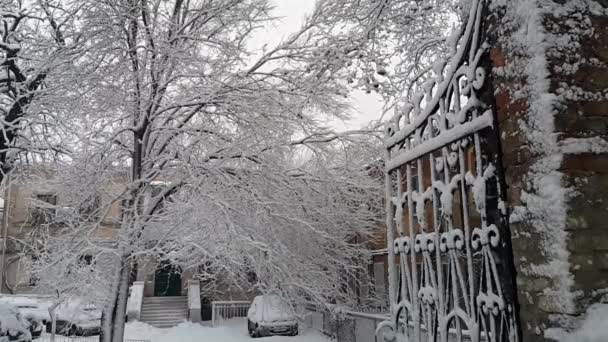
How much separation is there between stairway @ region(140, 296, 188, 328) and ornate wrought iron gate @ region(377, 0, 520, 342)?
17.4 meters

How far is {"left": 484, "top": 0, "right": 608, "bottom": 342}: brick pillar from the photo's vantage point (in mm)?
1729

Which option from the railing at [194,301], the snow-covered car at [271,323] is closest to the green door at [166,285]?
the railing at [194,301]

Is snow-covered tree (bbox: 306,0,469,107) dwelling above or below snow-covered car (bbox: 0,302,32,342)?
above

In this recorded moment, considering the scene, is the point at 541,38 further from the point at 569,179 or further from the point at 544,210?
the point at 544,210

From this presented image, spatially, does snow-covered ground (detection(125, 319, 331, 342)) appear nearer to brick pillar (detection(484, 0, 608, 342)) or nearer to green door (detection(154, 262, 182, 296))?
green door (detection(154, 262, 182, 296))

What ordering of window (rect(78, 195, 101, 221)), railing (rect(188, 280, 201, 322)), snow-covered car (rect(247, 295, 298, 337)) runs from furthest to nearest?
railing (rect(188, 280, 201, 322))
snow-covered car (rect(247, 295, 298, 337))
window (rect(78, 195, 101, 221))

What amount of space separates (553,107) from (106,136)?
790 centimetres

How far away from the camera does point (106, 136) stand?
8.17m

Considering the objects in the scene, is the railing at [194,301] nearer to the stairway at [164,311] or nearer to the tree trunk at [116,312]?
the stairway at [164,311]

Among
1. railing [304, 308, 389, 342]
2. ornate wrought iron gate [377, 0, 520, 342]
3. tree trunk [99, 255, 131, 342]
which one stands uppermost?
ornate wrought iron gate [377, 0, 520, 342]

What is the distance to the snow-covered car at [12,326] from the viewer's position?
31.7 feet

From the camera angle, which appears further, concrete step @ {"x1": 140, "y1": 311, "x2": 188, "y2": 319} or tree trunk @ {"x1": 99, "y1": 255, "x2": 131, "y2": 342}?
concrete step @ {"x1": 140, "y1": 311, "x2": 188, "y2": 319}

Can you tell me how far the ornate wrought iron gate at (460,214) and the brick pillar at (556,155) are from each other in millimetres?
132

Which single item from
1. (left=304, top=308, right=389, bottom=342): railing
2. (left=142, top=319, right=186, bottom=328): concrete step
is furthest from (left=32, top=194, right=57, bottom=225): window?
(left=142, top=319, right=186, bottom=328): concrete step
